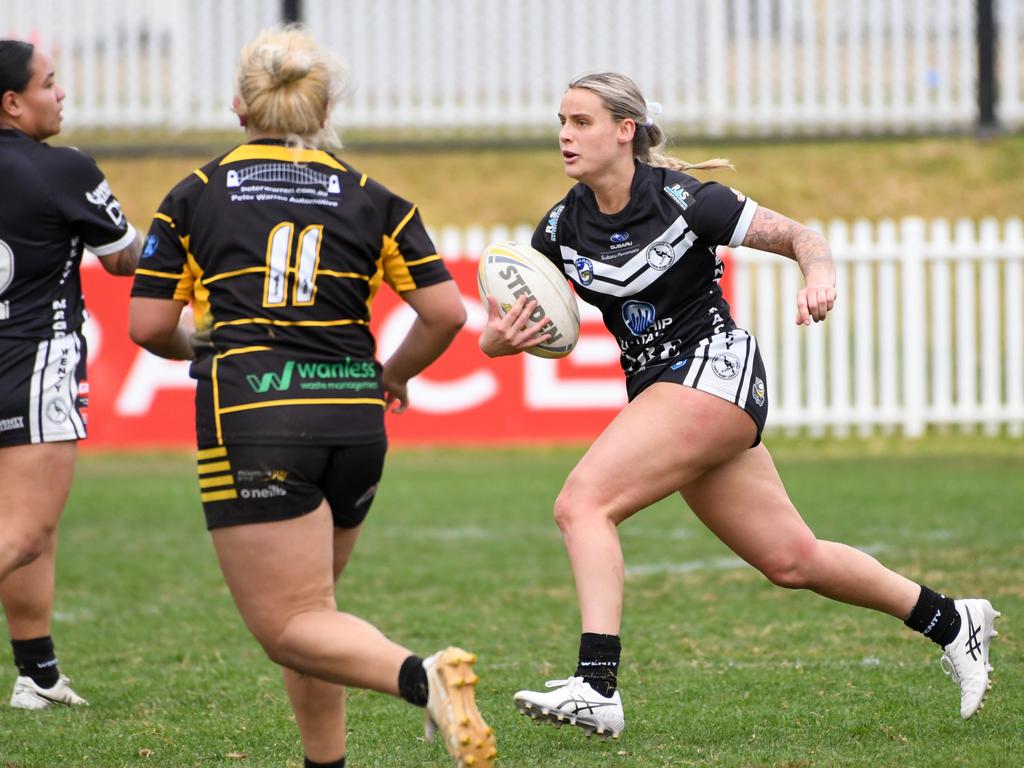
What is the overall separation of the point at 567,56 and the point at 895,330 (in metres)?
5.68

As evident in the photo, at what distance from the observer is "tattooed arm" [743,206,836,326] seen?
4.17 meters

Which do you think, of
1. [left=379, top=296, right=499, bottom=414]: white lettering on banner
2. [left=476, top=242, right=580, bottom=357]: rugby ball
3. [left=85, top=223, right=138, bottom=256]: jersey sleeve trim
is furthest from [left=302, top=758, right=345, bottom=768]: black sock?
[left=379, top=296, right=499, bottom=414]: white lettering on banner

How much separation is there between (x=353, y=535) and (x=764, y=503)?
1.40m

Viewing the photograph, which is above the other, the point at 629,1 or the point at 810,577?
the point at 629,1

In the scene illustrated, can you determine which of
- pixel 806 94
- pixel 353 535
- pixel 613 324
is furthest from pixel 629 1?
pixel 353 535

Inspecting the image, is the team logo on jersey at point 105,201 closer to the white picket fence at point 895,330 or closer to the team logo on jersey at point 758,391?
the team logo on jersey at point 758,391

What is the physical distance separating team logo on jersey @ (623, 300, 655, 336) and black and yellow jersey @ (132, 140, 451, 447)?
1121mm

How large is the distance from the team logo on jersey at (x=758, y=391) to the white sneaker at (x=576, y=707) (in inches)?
39.3

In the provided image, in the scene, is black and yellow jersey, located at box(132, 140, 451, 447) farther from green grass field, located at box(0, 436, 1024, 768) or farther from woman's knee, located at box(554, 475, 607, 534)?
green grass field, located at box(0, 436, 1024, 768)

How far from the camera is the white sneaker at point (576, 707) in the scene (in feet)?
13.2

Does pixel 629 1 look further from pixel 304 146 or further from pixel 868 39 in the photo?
pixel 304 146

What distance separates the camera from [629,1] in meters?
16.4

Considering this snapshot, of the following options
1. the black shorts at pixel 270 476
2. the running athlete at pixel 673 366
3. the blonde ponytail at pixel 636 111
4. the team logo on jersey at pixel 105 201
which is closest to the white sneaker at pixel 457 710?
the black shorts at pixel 270 476

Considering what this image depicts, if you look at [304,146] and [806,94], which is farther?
[806,94]
